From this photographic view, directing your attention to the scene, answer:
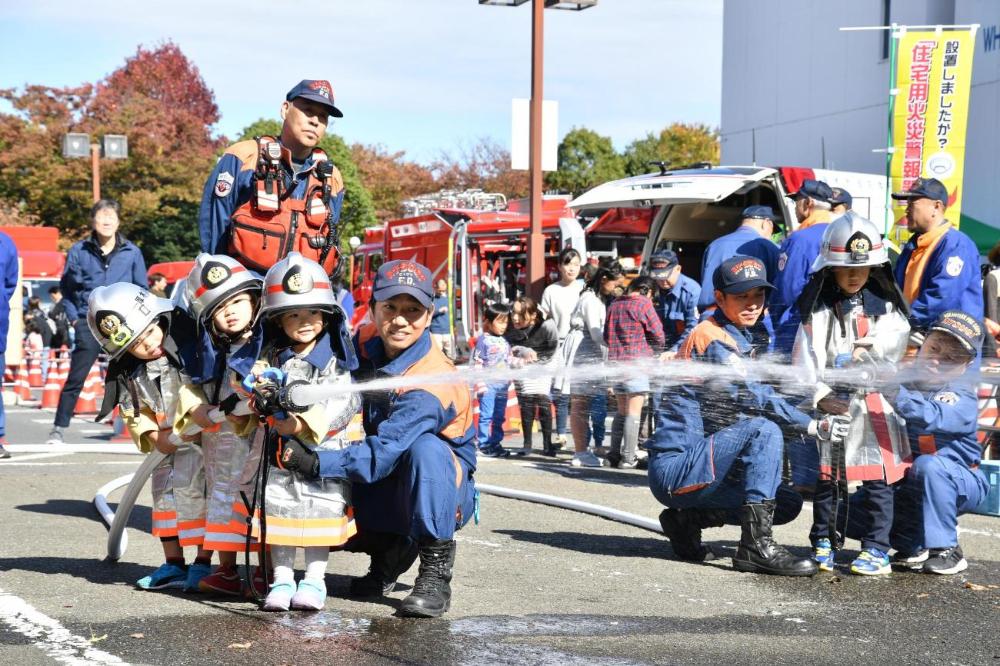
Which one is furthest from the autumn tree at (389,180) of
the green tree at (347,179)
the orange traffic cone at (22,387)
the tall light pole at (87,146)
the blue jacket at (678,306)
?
the blue jacket at (678,306)

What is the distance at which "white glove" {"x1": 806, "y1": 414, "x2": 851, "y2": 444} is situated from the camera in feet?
18.3

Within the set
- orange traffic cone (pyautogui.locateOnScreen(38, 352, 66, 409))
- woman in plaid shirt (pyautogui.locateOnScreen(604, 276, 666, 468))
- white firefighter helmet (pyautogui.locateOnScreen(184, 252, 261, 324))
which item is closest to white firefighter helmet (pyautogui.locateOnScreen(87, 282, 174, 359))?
white firefighter helmet (pyautogui.locateOnScreen(184, 252, 261, 324))

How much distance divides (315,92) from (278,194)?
1.69ft

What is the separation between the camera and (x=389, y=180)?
5125 cm

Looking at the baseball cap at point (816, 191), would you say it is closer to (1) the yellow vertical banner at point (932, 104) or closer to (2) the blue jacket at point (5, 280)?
(2) the blue jacket at point (5, 280)

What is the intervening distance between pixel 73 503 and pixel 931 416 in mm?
5064

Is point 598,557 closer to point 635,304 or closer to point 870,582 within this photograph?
point 870,582

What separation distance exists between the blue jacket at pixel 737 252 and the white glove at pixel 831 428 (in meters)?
2.64

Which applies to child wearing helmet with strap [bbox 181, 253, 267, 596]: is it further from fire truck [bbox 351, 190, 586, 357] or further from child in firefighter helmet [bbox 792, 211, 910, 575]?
fire truck [bbox 351, 190, 586, 357]

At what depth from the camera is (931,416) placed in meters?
5.74

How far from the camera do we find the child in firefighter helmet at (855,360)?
18.6 feet

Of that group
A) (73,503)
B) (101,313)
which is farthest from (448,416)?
(73,503)

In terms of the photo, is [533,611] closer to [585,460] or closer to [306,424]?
[306,424]

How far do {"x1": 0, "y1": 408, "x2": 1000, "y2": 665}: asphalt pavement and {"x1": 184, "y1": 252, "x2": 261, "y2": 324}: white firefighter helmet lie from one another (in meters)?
1.21
